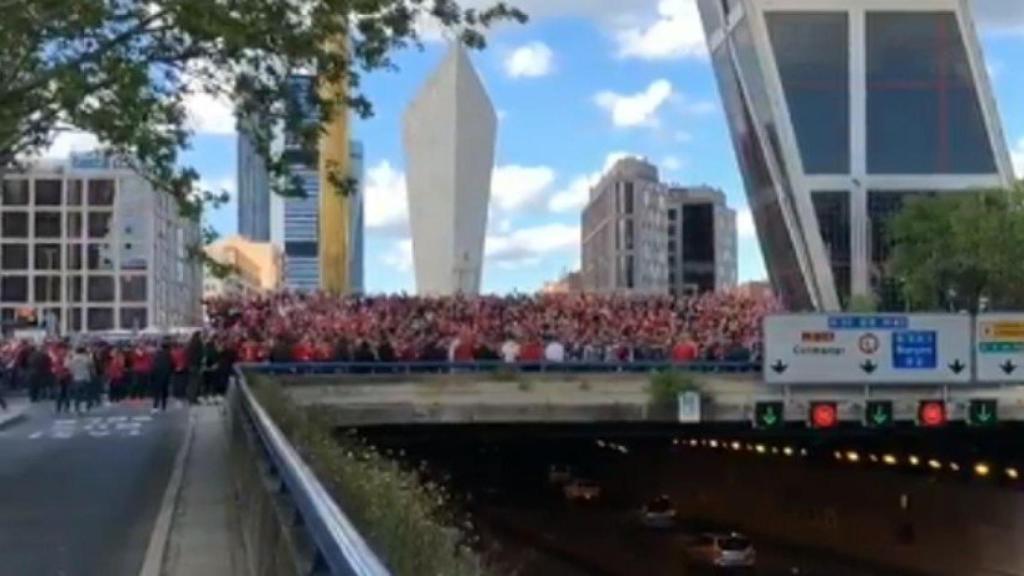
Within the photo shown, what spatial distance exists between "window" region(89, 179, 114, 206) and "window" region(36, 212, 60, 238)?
3683mm

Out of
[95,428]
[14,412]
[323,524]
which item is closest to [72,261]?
[14,412]

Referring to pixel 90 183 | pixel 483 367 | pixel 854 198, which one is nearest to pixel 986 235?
pixel 854 198

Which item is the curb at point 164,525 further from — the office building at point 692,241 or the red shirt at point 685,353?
the office building at point 692,241

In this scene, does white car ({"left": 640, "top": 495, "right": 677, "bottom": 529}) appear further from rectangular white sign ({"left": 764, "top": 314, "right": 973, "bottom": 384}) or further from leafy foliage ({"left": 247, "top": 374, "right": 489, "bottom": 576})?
leafy foliage ({"left": 247, "top": 374, "right": 489, "bottom": 576})

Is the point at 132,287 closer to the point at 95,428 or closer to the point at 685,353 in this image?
the point at 685,353

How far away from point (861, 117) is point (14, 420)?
56.1m

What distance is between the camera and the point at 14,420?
35.9m

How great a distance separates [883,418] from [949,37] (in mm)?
50396

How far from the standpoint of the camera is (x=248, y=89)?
824 inches

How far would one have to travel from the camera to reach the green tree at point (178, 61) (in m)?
18.2

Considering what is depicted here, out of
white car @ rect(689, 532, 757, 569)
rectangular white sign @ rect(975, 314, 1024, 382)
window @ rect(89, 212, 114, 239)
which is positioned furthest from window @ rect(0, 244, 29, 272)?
rectangular white sign @ rect(975, 314, 1024, 382)

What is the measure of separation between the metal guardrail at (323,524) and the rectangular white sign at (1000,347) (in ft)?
100

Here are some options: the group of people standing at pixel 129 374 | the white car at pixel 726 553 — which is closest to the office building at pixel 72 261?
the white car at pixel 726 553

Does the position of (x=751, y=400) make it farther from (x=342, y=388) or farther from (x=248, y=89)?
(x=248, y=89)
